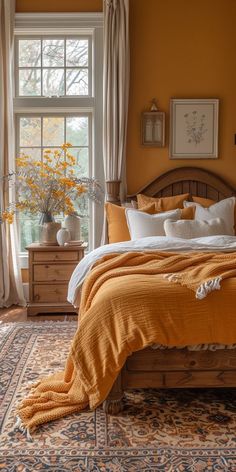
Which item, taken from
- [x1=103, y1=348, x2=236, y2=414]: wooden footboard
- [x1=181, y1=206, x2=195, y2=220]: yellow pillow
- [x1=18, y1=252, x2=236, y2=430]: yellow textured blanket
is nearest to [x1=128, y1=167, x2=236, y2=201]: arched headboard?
[x1=181, y1=206, x2=195, y2=220]: yellow pillow

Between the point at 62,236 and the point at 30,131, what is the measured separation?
4.48 feet

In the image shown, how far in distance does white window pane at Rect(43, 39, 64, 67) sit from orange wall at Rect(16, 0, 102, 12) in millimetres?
309

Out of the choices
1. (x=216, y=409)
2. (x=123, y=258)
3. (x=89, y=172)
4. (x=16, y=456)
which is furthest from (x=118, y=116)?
(x=16, y=456)

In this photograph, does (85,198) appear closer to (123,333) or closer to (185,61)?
(185,61)

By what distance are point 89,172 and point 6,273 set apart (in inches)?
54.5

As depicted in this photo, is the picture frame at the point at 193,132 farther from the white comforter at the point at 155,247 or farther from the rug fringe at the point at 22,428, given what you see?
the rug fringe at the point at 22,428

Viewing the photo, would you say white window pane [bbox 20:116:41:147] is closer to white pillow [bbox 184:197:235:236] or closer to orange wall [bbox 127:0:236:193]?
orange wall [bbox 127:0:236:193]

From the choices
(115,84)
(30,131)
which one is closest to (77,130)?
(30,131)

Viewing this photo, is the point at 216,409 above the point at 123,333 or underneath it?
underneath

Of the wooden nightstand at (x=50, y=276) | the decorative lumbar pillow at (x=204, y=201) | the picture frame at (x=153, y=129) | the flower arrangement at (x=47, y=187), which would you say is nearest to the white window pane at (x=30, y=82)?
the flower arrangement at (x=47, y=187)

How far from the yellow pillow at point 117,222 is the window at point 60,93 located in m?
0.53

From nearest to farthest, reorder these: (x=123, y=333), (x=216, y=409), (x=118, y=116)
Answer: (x=123, y=333)
(x=216, y=409)
(x=118, y=116)

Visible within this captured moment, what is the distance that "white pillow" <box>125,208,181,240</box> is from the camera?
4113 mm

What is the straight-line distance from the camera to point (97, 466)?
6.55 ft
